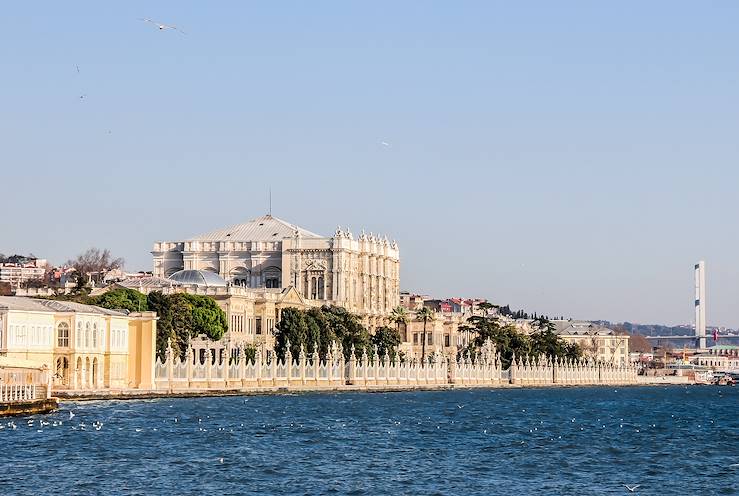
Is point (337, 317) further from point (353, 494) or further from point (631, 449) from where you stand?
point (353, 494)

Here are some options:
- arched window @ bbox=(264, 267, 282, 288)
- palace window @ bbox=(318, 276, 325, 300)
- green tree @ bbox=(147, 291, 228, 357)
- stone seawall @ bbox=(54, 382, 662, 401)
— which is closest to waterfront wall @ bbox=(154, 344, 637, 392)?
stone seawall @ bbox=(54, 382, 662, 401)

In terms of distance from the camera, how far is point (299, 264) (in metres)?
191

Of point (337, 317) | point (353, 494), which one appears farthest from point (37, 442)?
point (337, 317)

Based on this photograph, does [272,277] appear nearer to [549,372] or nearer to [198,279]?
[198,279]

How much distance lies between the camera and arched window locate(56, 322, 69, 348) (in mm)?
96375

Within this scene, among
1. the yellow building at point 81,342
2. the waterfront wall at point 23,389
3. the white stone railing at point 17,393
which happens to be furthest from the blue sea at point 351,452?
the yellow building at point 81,342

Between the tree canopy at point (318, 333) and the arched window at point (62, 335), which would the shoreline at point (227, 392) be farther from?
the tree canopy at point (318, 333)

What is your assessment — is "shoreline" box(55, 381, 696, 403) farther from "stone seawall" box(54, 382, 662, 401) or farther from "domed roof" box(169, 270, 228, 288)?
"domed roof" box(169, 270, 228, 288)

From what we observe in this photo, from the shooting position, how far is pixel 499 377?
163750mm

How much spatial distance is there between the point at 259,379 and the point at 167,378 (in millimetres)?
13505

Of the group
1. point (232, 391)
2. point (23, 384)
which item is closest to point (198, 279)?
point (232, 391)

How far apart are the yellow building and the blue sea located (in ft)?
22.0

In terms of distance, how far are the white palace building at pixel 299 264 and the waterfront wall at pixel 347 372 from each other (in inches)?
784

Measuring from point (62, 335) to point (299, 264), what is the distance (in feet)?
310
